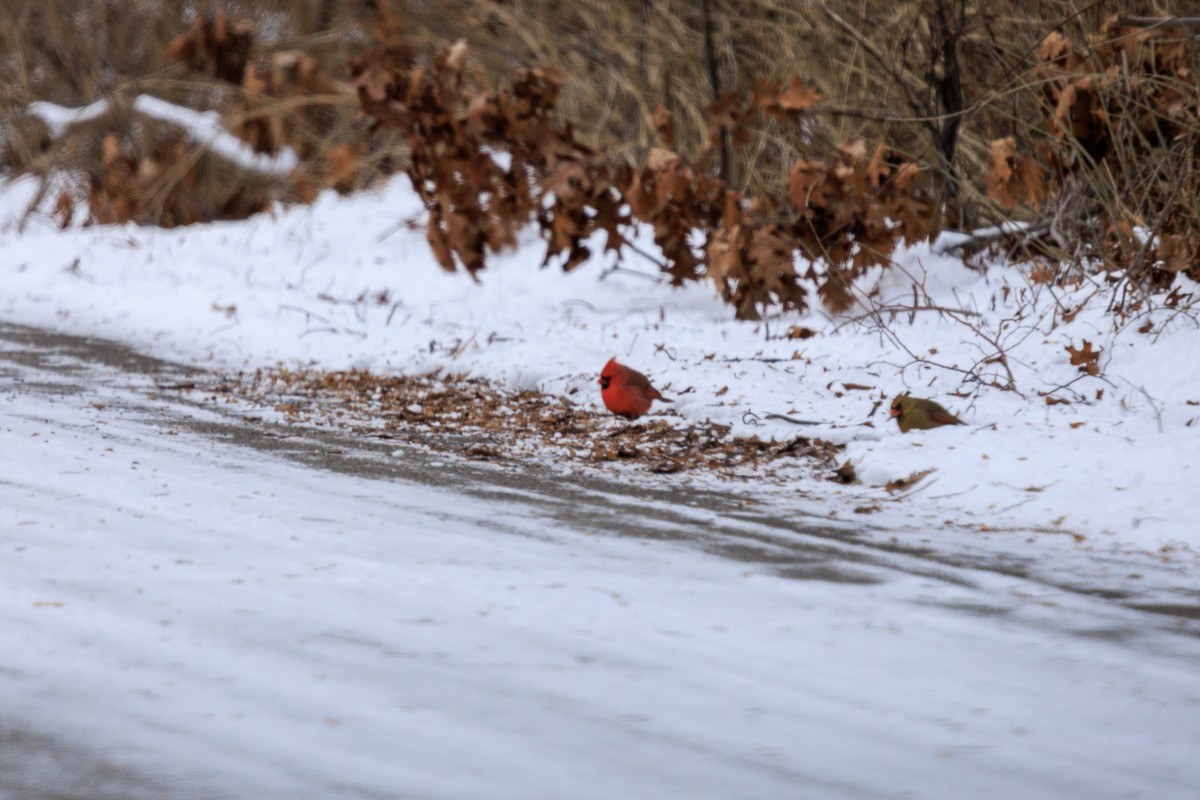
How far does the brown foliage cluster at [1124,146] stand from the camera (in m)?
5.45

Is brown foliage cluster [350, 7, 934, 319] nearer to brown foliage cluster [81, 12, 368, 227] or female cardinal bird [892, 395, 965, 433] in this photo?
female cardinal bird [892, 395, 965, 433]

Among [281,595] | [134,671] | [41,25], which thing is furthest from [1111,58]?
[41,25]

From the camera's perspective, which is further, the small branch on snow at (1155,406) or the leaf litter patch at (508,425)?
the leaf litter patch at (508,425)

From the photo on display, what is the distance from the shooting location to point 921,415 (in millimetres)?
4242

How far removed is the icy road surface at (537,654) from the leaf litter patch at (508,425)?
68 centimetres

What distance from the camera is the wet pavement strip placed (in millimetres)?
2979

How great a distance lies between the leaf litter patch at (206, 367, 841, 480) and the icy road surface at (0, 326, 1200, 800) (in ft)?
2.24

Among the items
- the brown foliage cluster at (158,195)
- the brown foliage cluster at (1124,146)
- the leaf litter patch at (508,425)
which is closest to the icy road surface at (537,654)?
the leaf litter patch at (508,425)

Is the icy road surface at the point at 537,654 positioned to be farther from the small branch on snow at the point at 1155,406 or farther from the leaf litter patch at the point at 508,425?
the small branch on snow at the point at 1155,406

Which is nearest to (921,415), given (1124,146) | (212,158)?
(1124,146)

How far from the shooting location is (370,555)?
9.39 feet

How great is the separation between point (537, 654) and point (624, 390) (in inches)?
91.3

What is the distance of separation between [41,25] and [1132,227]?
12.8 meters

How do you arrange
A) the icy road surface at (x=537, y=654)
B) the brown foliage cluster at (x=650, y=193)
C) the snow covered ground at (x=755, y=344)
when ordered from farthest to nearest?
the brown foliage cluster at (x=650, y=193) < the snow covered ground at (x=755, y=344) < the icy road surface at (x=537, y=654)
